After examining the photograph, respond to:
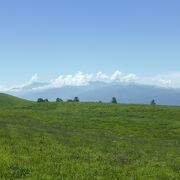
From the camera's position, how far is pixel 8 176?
1909cm

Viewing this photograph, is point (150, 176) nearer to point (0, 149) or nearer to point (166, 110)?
point (0, 149)

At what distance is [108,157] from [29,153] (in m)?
5.35

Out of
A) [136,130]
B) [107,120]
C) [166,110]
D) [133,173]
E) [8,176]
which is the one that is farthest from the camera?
[166,110]

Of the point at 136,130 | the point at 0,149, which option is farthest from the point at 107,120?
the point at 0,149

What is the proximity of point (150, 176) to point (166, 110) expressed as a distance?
263 feet

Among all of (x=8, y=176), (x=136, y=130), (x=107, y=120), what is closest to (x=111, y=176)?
(x=8, y=176)

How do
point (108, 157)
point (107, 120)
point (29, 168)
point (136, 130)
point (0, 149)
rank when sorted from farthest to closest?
point (107, 120) < point (136, 130) < point (108, 157) < point (0, 149) < point (29, 168)

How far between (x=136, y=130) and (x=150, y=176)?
4755 cm

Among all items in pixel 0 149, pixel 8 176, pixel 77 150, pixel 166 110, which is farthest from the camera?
pixel 166 110

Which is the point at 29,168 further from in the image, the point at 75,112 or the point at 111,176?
the point at 75,112

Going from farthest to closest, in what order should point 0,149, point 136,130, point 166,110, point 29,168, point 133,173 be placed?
point 166,110 < point 136,130 < point 0,149 < point 133,173 < point 29,168

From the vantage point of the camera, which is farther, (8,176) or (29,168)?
(29,168)

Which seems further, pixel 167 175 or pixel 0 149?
pixel 0 149

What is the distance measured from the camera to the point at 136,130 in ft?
230
